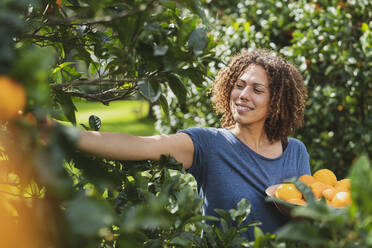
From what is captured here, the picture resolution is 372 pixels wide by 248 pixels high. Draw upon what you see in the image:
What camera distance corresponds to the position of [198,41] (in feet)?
4.25

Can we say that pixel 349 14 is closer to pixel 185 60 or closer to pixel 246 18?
pixel 246 18

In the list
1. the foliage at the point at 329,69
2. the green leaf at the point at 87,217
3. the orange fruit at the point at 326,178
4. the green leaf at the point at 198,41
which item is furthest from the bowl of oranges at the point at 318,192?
the foliage at the point at 329,69

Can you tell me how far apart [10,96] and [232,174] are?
1.54 m

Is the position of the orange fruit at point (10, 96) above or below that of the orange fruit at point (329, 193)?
above

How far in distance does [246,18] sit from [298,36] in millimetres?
904

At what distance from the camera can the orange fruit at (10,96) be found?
768 mm

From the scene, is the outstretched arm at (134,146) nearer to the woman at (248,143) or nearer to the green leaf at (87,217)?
the woman at (248,143)

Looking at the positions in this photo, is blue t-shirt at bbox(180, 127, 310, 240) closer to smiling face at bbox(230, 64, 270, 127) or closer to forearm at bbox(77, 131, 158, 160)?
smiling face at bbox(230, 64, 270, 127)

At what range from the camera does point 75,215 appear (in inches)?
29.0

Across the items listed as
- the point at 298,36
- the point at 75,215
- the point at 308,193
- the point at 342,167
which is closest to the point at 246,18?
the point at 298,36

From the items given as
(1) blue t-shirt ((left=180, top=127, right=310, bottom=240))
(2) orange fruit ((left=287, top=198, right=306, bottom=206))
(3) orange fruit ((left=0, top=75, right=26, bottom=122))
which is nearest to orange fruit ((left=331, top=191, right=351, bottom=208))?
(2) orange fruit ((left=287, top=198, right=306, bottom=206))

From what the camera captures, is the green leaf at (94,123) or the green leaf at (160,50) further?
the green leaf at (94,123)

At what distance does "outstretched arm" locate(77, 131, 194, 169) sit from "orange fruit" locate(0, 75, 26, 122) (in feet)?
1.87

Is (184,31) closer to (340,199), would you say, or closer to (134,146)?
(134,146)
